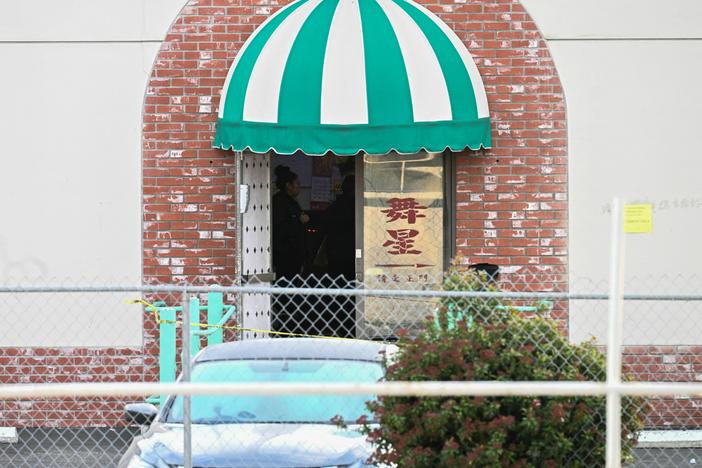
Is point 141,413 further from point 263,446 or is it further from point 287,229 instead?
point 287,229

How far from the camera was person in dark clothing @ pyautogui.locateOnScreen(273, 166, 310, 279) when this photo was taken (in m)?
12.0

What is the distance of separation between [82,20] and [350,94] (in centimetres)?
275

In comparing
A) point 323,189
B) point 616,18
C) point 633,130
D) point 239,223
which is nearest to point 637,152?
point 633,130

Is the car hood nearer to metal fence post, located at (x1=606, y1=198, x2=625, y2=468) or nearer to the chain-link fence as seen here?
the chain-link fence

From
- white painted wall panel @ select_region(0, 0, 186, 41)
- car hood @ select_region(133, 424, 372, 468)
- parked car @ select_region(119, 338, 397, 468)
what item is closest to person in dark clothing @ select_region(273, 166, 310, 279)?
white painted wall panel @ select_region(0, 0, 186, 41)

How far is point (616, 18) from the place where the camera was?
1084cm

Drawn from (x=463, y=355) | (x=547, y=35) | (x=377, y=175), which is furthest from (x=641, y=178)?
(x=463, y=355)

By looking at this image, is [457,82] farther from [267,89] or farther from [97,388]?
[97,388]

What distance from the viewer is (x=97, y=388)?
4.55 meters

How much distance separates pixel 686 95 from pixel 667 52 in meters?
0.44

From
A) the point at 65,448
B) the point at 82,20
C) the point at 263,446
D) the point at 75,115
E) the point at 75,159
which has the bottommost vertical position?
the point at 65,448

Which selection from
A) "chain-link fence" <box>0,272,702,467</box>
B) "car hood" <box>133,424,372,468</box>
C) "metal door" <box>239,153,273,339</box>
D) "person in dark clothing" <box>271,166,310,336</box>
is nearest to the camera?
"chain-link fence" <box>0,272,702,467</box>

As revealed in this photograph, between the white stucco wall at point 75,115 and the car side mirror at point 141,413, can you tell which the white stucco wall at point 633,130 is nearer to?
the white stucco wall at point 75,115

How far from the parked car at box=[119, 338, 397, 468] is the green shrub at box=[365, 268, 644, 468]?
33 centimetres
